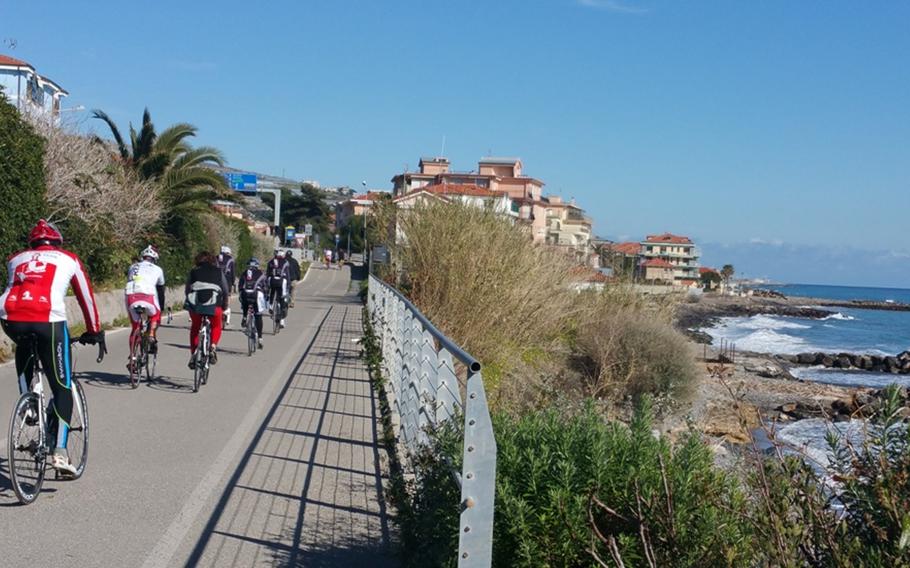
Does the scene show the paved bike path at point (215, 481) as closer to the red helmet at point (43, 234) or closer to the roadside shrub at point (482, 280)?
the red helmet at point (43, 234)

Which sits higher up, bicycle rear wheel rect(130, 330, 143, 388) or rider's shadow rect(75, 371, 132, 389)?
bicycle rear wheel rect(130, 330, 143, 388)

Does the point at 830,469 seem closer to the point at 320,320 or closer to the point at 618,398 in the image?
the point at 618,398

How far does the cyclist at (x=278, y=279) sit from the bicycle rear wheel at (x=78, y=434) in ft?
46.8

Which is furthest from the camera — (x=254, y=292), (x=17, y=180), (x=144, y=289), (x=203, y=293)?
(x=254, y=292)

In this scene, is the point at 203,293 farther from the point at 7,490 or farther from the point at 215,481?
the point at 7,490

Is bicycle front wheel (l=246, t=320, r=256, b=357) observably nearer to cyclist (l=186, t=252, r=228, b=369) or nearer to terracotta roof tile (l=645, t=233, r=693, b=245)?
cyclist (l=186, t=252, r=228, b=369)

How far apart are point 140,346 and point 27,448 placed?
6.04 metres

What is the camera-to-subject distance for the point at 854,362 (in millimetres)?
57250

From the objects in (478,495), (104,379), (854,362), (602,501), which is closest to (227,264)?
(104,379)

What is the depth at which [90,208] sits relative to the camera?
23.9 m

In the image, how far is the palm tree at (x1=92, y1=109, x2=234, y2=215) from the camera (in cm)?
3225

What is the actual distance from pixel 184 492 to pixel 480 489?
13.6 feet

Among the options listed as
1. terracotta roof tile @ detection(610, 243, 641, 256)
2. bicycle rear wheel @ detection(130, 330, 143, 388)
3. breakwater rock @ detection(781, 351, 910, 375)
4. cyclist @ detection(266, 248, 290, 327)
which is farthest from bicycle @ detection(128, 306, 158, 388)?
breakwater rock @ detection(781, 351, 910, 375)

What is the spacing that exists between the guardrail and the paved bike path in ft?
2.19
